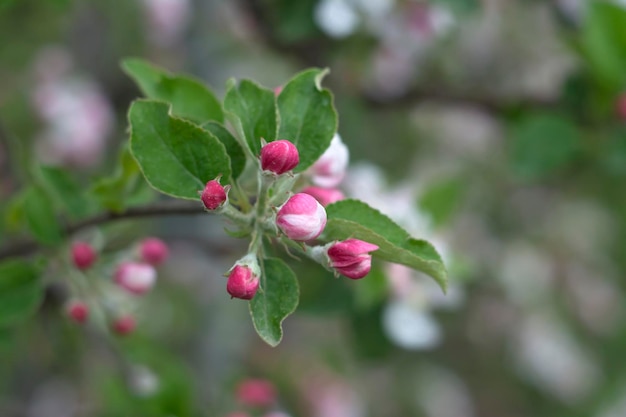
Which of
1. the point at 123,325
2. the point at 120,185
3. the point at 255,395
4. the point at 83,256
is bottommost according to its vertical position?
the point at 255,395

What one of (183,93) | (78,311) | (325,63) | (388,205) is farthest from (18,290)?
(325,63)

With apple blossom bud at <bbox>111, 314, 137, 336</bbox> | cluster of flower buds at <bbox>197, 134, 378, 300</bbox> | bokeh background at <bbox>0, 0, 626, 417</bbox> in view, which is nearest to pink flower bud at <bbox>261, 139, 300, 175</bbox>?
cluster of flower buds at <bbox>197, 134, 378, 300</bbox>

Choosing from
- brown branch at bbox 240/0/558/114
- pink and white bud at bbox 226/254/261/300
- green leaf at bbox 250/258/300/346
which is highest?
pink and white bud at bbox 226/254/261/300

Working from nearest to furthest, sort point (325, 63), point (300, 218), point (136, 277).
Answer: point (300, 218)
point (136, 277)
point (325, 63)

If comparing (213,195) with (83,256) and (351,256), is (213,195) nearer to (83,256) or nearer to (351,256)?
(351,256)

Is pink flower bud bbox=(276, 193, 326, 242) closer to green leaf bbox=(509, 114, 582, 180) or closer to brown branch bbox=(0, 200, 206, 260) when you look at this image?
brown branch bbox=(0, 200, 206, 260)

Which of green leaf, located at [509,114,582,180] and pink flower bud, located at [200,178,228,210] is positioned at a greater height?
pink flower bud, located at [200,178,228,210]

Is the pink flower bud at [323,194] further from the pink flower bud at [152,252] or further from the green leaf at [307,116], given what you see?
the pink flower bud at [152,252]

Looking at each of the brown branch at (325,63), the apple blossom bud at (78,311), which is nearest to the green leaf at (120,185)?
the apple blossom bud at (78,311)
